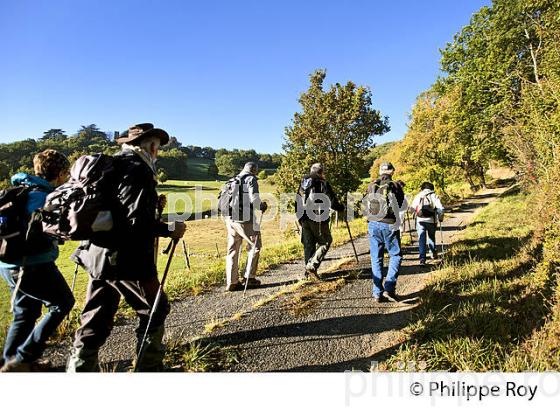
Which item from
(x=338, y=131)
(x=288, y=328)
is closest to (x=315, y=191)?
(x=288, y=328)

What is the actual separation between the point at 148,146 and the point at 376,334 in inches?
143

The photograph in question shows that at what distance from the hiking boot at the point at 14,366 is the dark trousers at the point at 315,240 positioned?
4685 mm

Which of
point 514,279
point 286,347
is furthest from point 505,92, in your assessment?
point 286,347

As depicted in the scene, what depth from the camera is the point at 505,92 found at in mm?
15664

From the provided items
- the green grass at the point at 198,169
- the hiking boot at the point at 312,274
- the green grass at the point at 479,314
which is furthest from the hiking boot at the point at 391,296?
the green grass at the point at 198,169

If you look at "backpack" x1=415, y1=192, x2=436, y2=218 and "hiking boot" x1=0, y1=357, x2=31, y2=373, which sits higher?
"backpack" x1=415, y1=192, x2=436, y2=218

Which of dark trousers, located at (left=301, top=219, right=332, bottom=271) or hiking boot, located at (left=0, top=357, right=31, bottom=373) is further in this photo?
dark trousers, located at (left=301, top=219, right=332, bottom=271)

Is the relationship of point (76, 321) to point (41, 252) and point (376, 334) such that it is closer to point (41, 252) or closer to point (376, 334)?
point (41, 252)

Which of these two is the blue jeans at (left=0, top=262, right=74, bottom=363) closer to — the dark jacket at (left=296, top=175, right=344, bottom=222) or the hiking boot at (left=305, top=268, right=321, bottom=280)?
the dark jacket at (left=296, top=175, right=344, bottom=222)

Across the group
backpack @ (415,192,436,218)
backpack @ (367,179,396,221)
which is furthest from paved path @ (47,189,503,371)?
backpack @ (415,192,436,218)

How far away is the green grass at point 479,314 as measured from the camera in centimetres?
324

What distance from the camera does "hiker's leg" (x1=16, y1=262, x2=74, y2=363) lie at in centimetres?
294

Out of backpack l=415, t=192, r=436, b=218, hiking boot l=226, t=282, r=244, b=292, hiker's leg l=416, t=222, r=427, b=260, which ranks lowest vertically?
hiking boot l=226, t=282, r=244, b=292

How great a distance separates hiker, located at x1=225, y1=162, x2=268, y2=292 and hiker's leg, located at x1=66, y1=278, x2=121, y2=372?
3136 mm
